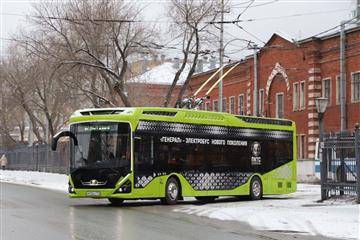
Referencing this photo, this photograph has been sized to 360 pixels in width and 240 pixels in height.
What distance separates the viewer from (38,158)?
62.6 m

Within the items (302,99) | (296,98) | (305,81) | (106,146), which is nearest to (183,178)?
(106,146)

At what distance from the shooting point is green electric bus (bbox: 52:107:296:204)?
21.3 m

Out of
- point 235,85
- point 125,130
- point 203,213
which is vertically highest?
point 235,85

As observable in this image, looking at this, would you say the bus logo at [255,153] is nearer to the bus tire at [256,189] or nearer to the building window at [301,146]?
the bus tire at [256,189]

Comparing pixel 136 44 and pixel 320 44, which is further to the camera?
pixel 320 44

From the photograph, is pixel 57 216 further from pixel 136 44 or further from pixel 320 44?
pixel 320 44

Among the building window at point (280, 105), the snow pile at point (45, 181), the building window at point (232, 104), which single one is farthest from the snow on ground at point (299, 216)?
the building window at point (232, 104)

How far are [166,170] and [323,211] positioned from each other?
5.67m

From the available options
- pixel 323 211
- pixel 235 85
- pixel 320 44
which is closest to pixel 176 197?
pixel 323 211

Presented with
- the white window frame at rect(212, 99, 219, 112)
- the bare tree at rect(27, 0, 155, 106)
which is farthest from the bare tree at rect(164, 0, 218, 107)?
the white window frame at rect(212, 99, 219, 112)

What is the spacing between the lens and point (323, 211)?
19.4 meters

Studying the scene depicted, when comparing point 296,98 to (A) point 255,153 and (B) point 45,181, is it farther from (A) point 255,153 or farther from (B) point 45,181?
(A) point 255,153

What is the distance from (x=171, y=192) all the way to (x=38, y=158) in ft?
138

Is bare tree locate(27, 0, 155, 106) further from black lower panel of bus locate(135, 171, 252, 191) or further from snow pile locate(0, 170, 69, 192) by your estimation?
black lower panel of bus locate(135, 171, 252, 191)
